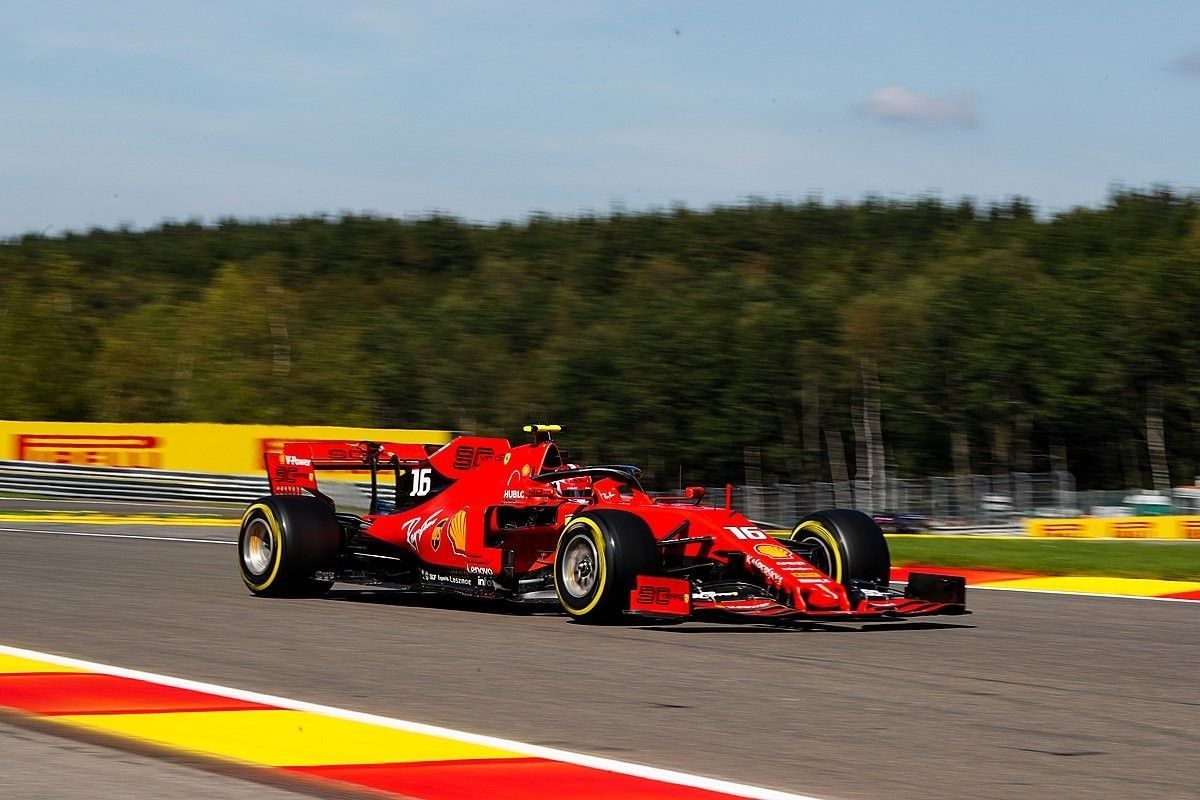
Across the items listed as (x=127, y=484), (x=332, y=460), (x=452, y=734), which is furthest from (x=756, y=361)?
(x=452, y=734)

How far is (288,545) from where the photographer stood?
491 inches

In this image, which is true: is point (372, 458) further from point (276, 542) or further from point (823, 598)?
point (823, 598)

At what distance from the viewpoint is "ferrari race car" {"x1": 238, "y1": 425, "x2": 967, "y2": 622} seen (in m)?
10.5

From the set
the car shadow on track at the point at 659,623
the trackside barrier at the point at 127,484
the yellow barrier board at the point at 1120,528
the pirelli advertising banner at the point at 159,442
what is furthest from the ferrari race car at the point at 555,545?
the yellow barrier board at the point at 1120,528

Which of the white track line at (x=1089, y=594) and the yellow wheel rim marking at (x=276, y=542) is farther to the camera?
the white track line at (x=1089, y=594)

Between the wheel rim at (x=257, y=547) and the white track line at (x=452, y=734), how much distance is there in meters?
4.05

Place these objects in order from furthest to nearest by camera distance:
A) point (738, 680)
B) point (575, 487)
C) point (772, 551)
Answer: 1. point (575, 487)
2. point (772, 551)
3. point (738, 680)

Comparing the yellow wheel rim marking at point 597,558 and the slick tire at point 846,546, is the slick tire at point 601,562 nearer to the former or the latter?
the yellow wheel rim marking at point 597,558

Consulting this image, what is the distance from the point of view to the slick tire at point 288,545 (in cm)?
1252

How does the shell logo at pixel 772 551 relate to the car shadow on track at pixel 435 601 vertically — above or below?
above

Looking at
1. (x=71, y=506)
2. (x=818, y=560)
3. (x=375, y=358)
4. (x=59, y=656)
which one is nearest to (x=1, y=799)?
(x=59, y=656)

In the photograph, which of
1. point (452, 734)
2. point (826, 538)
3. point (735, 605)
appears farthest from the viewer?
point (826, 538)

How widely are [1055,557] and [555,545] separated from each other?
8663 millimetres

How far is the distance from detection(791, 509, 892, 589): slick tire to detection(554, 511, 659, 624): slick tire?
148 cm
